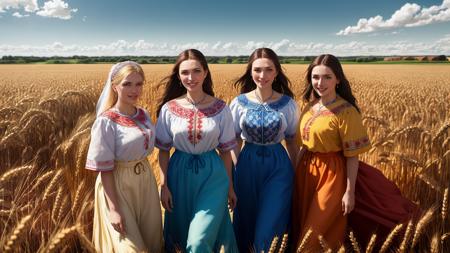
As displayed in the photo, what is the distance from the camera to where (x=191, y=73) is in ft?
7.96

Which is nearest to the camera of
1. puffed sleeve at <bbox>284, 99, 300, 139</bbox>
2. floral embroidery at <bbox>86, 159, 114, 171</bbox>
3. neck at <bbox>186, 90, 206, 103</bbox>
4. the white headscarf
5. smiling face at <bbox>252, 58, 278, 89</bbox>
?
floral embroidery at <bbox>86, 159, 114, 171</bbox>

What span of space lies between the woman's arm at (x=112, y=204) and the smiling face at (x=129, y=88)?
48 cm

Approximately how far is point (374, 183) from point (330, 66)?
978 millimetres

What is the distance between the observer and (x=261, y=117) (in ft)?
8.99

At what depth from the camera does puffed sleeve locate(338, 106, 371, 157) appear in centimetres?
241

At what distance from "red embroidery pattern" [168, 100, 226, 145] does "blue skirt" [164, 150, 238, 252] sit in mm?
152

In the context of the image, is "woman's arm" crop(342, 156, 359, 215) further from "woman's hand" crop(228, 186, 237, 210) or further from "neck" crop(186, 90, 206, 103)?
"neck" crop(186, 90, 206, 103)

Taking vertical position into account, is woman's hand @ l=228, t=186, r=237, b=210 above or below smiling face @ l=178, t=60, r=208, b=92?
below

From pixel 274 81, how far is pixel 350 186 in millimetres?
1114

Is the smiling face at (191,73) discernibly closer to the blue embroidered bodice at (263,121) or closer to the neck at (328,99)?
the blue embroidered bodice at (263,121)

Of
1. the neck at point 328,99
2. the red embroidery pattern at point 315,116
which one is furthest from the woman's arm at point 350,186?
the neck at point 328,99

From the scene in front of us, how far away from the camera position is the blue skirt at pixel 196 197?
2324 millimetres

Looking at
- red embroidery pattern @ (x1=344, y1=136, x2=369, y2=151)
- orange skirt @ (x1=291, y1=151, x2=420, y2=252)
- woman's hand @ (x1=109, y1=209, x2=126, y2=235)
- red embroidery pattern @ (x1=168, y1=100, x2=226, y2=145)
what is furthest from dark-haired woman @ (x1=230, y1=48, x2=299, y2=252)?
woman's hand @ (x1=109, y1=209, x2=126, y2=235)

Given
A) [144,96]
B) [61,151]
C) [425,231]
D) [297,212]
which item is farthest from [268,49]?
[144,96]
